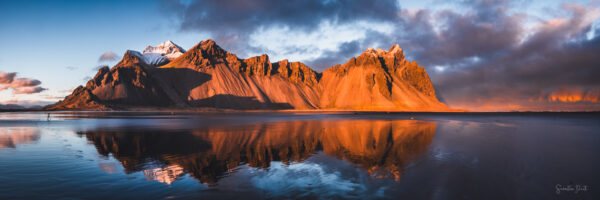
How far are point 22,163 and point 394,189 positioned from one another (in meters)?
18.7

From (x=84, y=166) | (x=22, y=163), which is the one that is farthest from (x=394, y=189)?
(x=22, y=163)

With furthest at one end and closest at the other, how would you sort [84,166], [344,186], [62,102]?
[62,102]
[84,166]
[344,186]

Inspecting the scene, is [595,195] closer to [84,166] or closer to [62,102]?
[84,166]

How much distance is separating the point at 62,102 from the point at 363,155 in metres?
226

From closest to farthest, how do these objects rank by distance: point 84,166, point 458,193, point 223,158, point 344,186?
point 458,193
point 344,186
point 84,166
point 223,158

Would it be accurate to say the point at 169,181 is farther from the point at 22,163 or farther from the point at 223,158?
the point at 22,163

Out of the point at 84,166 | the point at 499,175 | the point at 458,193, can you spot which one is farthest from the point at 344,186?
the point at 84,166

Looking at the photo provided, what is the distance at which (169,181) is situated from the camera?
11.5 meters

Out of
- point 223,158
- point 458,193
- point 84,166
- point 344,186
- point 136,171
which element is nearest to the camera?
point 458,193

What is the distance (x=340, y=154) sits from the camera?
1916 cm

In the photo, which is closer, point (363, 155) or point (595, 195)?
point (595, 195)

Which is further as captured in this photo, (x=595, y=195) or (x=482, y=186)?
(x=482, y=186)

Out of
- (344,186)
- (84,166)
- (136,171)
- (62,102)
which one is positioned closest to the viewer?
(344,186)

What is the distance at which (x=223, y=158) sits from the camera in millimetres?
16953
